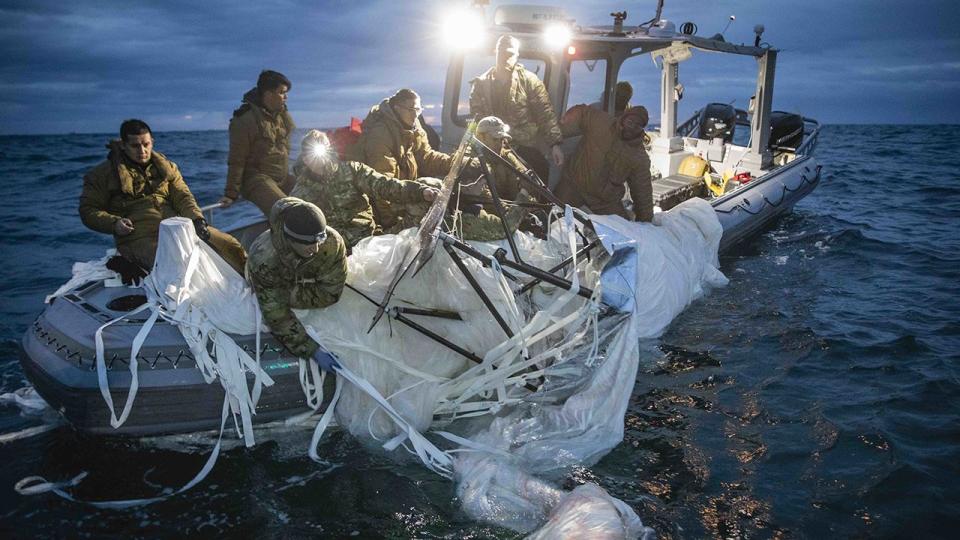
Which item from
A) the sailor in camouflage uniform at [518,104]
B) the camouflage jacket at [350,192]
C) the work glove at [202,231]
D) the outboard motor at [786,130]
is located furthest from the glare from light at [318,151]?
the outboard motor at [786,130]

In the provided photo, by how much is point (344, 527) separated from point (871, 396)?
184 inches

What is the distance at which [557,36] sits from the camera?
268 inches

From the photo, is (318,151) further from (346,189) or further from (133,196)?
(133,196)

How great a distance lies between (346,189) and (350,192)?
0.04 metres

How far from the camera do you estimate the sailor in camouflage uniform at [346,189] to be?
4520 millimetres

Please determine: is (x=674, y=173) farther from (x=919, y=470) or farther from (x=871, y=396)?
(x=919, y=470)

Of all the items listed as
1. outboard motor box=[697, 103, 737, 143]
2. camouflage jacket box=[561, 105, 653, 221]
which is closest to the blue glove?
camouflage jacket box=[561, 105, 653, 221]

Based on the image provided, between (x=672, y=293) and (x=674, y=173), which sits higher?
(x=674, y=173)

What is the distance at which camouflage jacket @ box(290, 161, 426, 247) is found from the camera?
4.56 meters

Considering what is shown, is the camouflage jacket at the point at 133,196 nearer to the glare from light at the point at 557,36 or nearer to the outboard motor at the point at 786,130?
the glare from light at the point at 557,36

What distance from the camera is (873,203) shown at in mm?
15188

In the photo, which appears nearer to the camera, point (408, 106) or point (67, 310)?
point (67, 310)

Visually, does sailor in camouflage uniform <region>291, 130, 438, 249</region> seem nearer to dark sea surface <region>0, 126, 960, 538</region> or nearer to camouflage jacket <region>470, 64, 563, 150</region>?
dark sea surface <region>0, 126, 960, 538</region>

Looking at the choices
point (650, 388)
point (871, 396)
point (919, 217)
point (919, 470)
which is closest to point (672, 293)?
point (650, 388)
